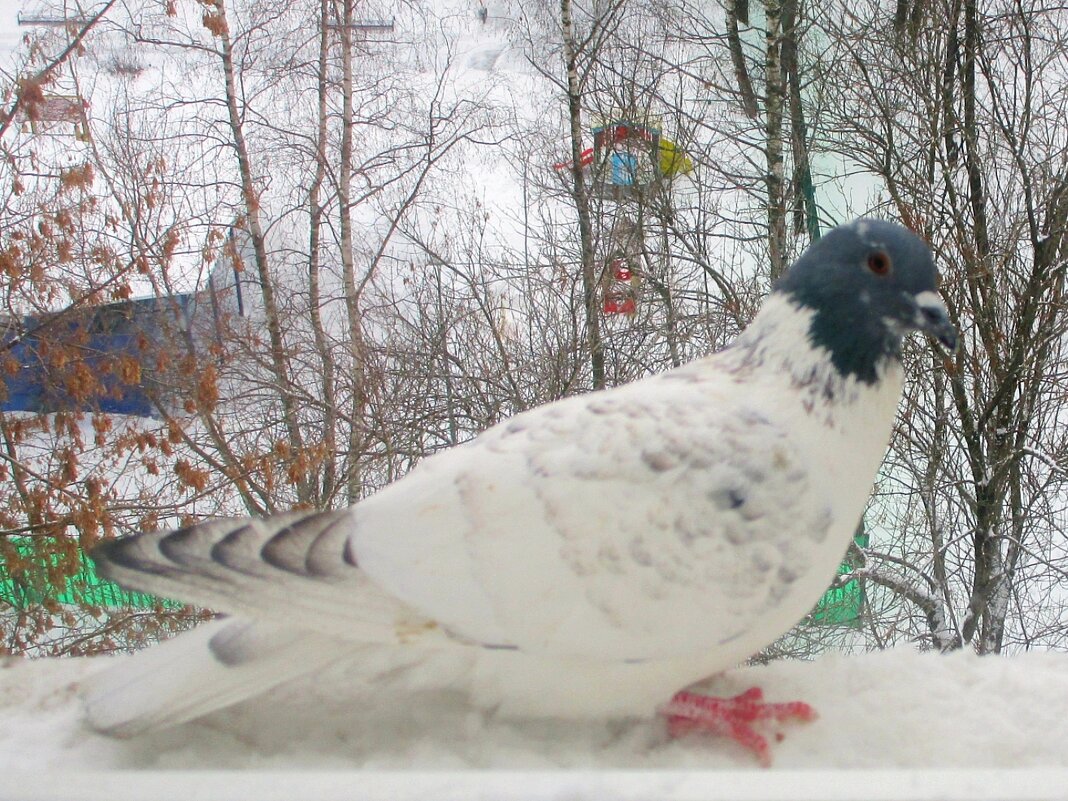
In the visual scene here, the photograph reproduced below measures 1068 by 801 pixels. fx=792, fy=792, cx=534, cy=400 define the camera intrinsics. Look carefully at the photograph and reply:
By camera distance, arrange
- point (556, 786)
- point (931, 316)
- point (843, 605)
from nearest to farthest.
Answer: point (556, 786)
point (931, 316)
point (843, 605)

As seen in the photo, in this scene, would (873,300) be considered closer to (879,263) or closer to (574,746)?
(879,263)

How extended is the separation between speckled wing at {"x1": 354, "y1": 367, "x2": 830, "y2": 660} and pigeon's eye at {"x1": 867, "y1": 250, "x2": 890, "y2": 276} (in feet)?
0.66

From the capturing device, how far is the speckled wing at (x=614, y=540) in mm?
757

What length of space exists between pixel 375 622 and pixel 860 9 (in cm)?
384

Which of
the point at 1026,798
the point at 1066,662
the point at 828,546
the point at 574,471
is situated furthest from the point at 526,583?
the point at 1066,662

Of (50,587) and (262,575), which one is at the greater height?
(262,575)

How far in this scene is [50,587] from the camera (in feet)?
10.2

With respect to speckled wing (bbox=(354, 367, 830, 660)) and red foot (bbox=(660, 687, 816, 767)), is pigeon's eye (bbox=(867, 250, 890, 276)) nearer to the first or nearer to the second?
speckled wing (bbox=(354, 367, 830, 660))

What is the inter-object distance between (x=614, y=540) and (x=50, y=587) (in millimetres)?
3114

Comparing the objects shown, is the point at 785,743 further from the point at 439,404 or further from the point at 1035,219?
the point at 1035,219

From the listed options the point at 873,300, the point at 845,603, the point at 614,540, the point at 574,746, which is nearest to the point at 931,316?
the point at 873,300

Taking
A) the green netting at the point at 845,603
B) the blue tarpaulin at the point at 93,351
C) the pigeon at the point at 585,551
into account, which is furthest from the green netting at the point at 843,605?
the blue tarpaulin at the point at 93,351

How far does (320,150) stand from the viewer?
3.77 metres

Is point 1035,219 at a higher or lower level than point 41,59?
lower
